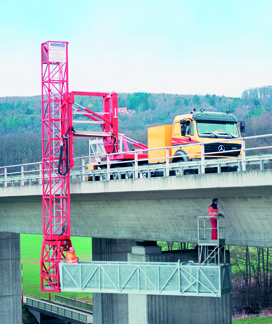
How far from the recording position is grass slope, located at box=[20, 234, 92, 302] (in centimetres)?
6456

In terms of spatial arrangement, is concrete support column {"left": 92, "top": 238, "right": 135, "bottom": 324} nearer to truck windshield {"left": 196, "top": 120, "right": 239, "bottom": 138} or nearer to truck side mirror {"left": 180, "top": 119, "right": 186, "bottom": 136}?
truck side mirror {"left": 180, "top": 119, "right": 186, "bottom": 136}

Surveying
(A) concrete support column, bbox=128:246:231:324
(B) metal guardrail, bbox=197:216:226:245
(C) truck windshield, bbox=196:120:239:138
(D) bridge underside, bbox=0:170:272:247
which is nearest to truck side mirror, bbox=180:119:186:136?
(C) truck windshield, bbox=196:120:239:138

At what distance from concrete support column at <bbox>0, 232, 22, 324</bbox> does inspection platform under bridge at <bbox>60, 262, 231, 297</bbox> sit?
50.7 ft

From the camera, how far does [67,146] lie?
28219 mm

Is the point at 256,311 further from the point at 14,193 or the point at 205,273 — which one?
the point at 205,273

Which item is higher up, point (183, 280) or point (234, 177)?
point (234, 177)

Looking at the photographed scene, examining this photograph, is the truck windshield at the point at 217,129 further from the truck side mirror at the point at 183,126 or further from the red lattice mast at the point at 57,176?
the red lattice mast at the point at 57,176

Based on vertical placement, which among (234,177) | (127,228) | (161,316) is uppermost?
(234,177)

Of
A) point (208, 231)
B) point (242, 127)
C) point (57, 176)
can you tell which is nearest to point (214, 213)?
point (208, 231)

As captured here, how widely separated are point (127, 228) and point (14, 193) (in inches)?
329

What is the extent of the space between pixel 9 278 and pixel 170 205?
2070 centimetres

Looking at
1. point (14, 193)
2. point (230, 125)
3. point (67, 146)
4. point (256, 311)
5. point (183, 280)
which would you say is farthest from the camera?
point (256, 311)

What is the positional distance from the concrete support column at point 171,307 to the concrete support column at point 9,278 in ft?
51.6

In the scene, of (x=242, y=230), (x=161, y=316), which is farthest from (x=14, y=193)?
(x=242, y=230)
